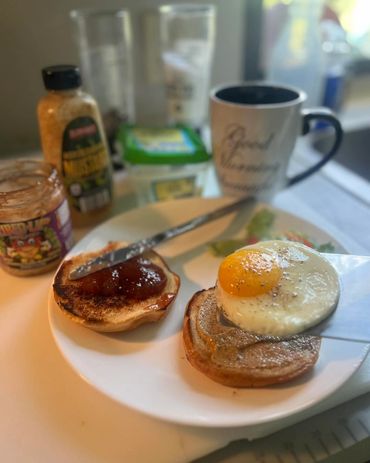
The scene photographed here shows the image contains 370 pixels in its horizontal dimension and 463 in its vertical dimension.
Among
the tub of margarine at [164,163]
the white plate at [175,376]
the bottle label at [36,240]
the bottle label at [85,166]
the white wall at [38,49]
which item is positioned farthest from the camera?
the white wall at [38,49]

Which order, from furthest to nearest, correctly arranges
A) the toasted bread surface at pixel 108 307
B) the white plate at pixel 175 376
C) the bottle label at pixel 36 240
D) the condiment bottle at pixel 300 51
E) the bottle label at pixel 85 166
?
1. the condiment bottle at pixel 300 51
2. the bottle label at pixel 85 166
3. the bottle label at pixel 36 240
4. the toasted bread surface at pixel 108 307
5. the white plate at pixel 175 376

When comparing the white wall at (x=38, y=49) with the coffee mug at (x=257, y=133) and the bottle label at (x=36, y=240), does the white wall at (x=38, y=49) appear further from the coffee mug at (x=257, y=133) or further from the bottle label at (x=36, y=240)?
the bottle label at (x=36, y=240)


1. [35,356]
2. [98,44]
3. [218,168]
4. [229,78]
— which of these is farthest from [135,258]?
[229,78]

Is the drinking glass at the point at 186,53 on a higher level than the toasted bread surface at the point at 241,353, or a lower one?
higher

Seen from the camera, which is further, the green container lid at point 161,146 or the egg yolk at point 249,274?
the green container lid at point 161,146

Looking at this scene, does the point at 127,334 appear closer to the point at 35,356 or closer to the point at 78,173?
the point at 35,356

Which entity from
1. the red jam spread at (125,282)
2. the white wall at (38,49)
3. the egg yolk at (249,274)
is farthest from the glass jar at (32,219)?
the white wall at (38,49)
